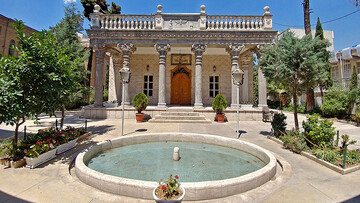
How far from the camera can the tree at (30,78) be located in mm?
4094

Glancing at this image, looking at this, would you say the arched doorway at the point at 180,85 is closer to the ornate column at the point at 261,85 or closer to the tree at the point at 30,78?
the ornate column at the point at 261,85

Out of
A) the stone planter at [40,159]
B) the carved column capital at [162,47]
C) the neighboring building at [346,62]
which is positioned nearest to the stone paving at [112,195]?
the stone planter at [40,159]

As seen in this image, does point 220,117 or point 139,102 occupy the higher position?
point 139,102

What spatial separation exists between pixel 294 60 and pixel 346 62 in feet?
63.9

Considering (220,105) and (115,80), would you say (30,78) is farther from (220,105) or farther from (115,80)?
(115,80)

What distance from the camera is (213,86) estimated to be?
51.6 feet

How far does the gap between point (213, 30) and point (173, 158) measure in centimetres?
990

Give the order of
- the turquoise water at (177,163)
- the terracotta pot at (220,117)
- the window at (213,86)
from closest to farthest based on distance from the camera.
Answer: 1. the turquoise water at (177,163)
2. the terracotta pot at (220,117)
3. the window at (213,86)

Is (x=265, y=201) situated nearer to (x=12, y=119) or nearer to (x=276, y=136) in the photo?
(x=276, y=136)

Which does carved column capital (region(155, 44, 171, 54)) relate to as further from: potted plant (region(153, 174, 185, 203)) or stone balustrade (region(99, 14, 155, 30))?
potted plant (region(153, 174, 185, 203))

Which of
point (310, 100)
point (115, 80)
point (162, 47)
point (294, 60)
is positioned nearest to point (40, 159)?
point (294, 60)

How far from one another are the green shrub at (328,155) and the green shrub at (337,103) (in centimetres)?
1130

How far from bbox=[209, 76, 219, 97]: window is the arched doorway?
76.4 inches

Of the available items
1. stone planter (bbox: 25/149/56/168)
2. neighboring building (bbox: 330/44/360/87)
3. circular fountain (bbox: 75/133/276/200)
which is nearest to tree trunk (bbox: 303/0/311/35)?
neighboring building (bbox: 330/44/360/87)
